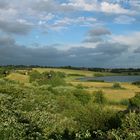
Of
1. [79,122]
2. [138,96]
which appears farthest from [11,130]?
[138,96]

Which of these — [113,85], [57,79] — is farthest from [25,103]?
[113,85]

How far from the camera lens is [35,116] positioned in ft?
160

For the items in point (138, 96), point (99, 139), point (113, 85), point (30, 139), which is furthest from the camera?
point (113, 85)

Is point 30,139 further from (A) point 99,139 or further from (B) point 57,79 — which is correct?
(B) point 57,79

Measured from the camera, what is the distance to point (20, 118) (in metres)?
49.8

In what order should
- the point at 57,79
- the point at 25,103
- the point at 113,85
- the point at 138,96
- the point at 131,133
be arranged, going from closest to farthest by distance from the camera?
1. the point at 131,133
2. the point at 25,103
3. the point at 138,96
4. the point at 57,79
5. the point at 113,85

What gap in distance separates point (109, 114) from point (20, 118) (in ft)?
32.4

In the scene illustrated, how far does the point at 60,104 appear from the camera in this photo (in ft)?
277

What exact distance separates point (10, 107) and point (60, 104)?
77.5 ft

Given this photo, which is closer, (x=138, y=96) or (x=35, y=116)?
(x=35, y=116)

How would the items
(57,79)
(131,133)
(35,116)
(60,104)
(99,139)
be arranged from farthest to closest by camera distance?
(57,79) → (60,104) → (35,116) → (99,139) → (131,133)

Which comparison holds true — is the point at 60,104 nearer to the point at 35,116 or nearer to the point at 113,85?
the point at 35,116

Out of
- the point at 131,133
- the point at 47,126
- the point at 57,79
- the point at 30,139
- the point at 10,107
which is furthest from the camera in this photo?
the point at 57,79

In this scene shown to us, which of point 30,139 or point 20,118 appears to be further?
point 20,118
